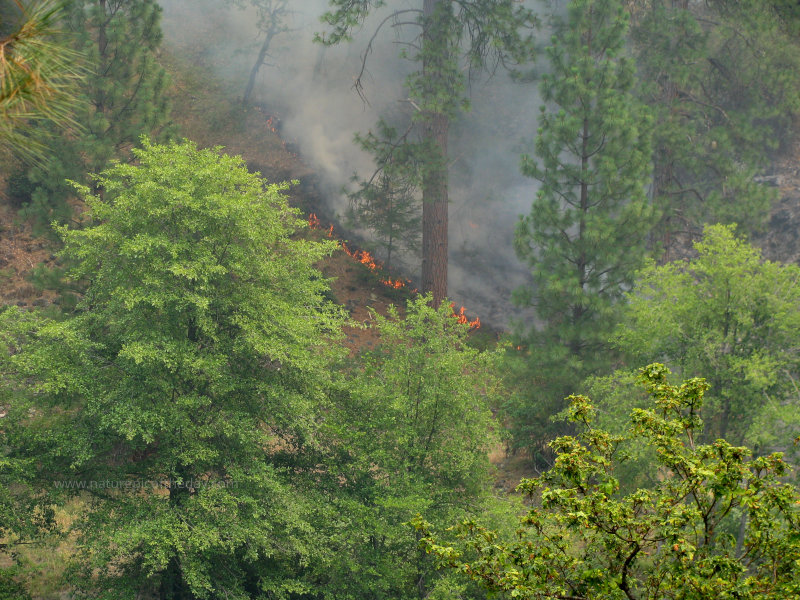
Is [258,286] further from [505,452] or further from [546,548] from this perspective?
[505,452]

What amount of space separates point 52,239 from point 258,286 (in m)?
6.61

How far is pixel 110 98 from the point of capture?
55.1 feet

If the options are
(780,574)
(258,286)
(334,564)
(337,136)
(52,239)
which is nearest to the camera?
(780,574)

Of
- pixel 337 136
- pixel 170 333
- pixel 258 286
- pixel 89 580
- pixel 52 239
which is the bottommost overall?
pixel 89 580

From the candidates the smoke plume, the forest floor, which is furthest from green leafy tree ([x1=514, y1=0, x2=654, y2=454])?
the smoke plume

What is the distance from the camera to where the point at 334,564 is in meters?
12.0

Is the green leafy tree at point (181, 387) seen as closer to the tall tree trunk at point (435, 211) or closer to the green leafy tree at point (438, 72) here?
the green leafy tree at point (438, 72)

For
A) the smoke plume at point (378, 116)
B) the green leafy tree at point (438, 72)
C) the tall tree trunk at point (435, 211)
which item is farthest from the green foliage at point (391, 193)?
the smoke plume at point (378, 116)

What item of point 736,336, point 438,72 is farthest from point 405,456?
point 438,72

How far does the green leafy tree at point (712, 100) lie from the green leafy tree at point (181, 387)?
12.8m

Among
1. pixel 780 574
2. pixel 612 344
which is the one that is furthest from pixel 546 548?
pixel 612 344

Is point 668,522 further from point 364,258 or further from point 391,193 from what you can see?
point 364,258

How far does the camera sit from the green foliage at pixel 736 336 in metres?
13.7

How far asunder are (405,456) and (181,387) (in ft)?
12.7
